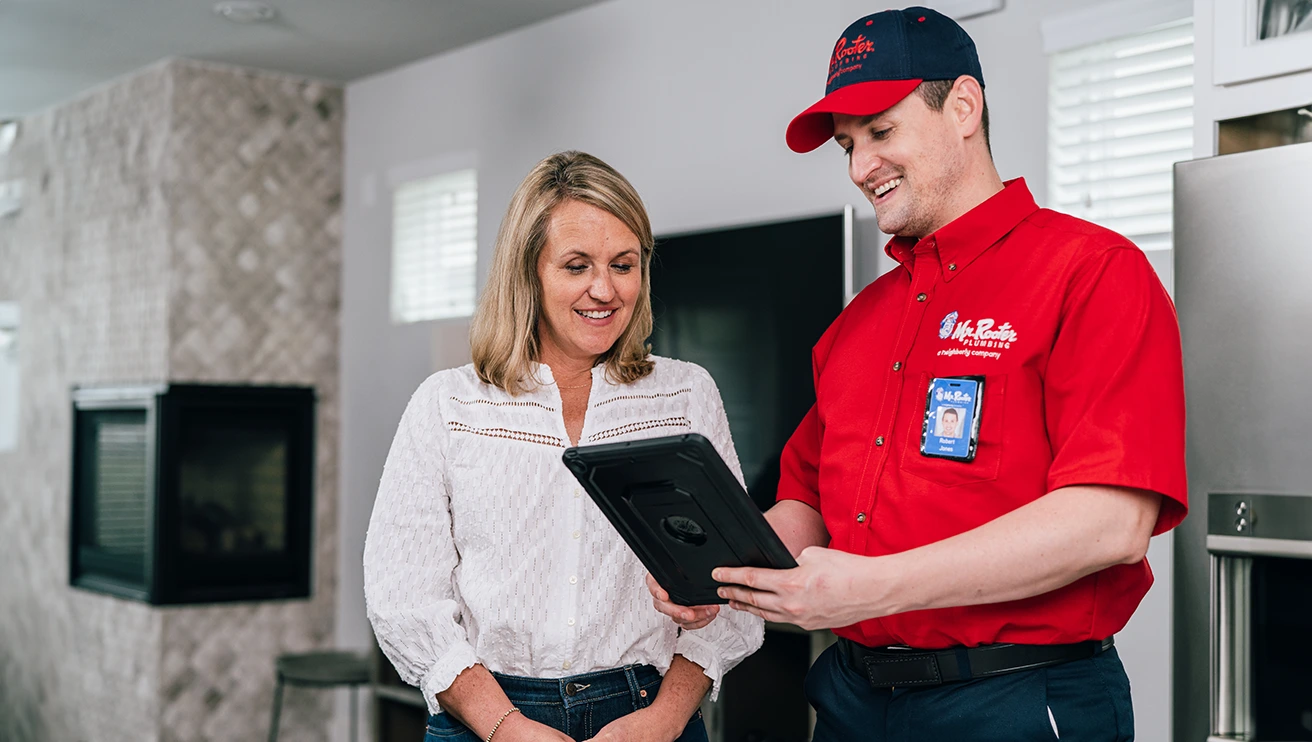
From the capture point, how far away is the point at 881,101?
1.49 m

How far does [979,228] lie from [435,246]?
353cm

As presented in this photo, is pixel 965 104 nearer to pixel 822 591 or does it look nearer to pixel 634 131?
pixel 822 591

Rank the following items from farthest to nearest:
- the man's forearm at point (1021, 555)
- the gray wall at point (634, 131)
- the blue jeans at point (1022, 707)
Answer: the gray wall at point (634, 131) < the blue jeans at point (1022, 707) < the man's forearm at point (1021, 555)

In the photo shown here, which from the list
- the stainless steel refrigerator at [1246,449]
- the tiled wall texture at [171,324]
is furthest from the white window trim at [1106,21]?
the tiled wall texture at [171,324]

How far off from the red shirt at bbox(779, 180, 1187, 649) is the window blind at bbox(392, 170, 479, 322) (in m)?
3.19

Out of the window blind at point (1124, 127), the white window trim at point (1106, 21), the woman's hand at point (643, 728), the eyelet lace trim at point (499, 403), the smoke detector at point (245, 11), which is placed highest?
the smoke detector at point (245, 11)

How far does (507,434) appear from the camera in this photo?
1718 mm

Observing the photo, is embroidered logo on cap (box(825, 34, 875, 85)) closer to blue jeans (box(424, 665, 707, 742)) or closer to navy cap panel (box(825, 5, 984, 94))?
navy cap panel (box(825, 5, 984, 94))

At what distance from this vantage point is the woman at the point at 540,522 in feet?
5.44

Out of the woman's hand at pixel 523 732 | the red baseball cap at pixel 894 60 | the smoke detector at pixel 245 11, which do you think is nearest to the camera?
Result: the red baseball cap at pixel 894 60

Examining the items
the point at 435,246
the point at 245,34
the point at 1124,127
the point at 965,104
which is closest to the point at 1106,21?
the point at 1124,127

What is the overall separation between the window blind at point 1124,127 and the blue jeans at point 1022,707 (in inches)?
60.6

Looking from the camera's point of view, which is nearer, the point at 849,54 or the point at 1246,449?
the point at 849,54

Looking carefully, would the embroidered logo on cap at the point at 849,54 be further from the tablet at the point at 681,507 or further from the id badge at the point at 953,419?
the tablet at the point at 681,507
